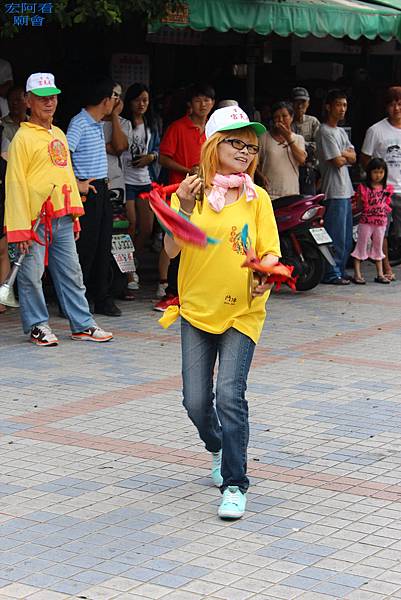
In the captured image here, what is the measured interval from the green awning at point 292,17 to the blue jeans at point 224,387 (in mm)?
5716

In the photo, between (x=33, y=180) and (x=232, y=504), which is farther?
(x=33, y=180)

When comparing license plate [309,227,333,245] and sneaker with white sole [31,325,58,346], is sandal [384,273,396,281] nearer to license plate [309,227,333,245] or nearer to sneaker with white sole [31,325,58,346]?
license plate [309,227,333,245]

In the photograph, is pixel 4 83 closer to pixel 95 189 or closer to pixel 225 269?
pixel 95 189

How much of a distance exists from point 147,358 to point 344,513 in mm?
3647

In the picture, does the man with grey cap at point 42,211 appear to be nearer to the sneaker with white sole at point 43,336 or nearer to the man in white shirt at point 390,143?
the sneaker with white sole at point 43,336

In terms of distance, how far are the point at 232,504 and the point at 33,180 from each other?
4239 mm

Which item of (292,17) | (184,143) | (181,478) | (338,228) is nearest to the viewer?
(181,478)

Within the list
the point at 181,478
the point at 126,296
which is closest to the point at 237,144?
the point at 181,478

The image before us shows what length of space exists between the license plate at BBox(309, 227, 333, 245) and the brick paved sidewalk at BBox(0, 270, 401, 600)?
92.8 inches

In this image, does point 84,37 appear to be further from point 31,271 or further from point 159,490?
point 159,490

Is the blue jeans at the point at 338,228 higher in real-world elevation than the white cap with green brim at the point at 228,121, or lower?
lower

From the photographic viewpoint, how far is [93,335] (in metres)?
9.54

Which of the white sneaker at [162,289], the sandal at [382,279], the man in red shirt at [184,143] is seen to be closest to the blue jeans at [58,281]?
the man in red shirt at [184,143]

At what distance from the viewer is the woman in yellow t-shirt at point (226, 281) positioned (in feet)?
17.6
